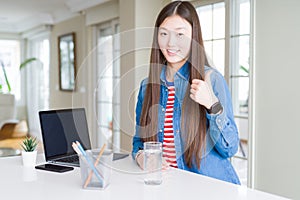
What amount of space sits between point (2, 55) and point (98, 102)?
8.18m

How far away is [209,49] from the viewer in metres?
3.67

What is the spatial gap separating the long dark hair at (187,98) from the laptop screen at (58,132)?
328mm

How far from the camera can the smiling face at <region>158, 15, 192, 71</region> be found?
4.44 feet

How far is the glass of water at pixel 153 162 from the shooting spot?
1.32m

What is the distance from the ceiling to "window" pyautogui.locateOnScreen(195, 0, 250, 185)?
2090mm

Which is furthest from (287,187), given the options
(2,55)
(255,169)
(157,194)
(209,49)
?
(2,55)

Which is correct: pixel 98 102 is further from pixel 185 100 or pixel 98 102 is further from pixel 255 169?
pixel 255 169

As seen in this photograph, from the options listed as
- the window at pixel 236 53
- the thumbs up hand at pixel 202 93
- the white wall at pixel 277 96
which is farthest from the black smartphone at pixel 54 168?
the window at pixel 236 53

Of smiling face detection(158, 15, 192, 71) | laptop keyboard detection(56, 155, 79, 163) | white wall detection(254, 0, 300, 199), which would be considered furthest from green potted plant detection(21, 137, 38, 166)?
white wall detection(254, 0, 300, 199)

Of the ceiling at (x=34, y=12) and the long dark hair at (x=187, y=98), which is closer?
the long dark hair at (x=187, y=98)

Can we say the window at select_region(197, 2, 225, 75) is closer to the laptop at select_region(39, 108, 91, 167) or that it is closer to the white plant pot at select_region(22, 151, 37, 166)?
the laptop at select_region(39, 108, 91, 167)

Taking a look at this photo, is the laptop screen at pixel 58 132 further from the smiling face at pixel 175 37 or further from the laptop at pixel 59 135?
the smiling face at pixel 175 37

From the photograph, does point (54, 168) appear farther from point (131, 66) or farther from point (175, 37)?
point (175, 37)

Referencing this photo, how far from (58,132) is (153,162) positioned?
54 cm
